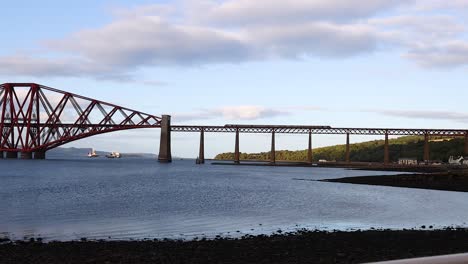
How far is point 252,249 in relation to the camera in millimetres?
21328

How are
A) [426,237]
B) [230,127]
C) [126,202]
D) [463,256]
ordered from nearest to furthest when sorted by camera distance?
1. [463,256]
2. [426,237]
3. [126,202]
4. [230,127]

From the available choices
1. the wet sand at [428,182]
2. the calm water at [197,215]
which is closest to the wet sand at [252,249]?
the calm water at [197,215]

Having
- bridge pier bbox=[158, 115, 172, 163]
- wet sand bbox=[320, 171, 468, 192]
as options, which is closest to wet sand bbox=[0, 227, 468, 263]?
wet sand bbox=[320, 171, 468, 192]

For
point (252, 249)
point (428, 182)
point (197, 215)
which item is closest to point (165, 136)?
point (428, 182)

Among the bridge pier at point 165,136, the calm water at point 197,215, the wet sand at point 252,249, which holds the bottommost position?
the calm water at point 197,215

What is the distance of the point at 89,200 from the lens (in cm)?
5084

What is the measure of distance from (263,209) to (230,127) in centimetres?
15335

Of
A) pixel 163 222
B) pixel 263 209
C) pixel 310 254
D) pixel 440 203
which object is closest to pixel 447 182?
pixel 440 203

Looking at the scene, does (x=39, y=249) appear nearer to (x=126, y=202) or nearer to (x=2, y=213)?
(x=2, y=213)

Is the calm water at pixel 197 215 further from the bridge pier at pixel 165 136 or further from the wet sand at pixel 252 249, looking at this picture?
the bridge pier at pixel 165 136

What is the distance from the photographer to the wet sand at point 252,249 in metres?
18.8

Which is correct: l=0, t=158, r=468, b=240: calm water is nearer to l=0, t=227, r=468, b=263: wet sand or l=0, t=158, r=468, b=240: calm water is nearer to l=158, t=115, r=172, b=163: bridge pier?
l=0, t=227, r=468, b=263: wet sand

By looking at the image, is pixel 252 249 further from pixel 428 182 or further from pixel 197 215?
pixel 428 182

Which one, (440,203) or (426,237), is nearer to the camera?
(426,237)
